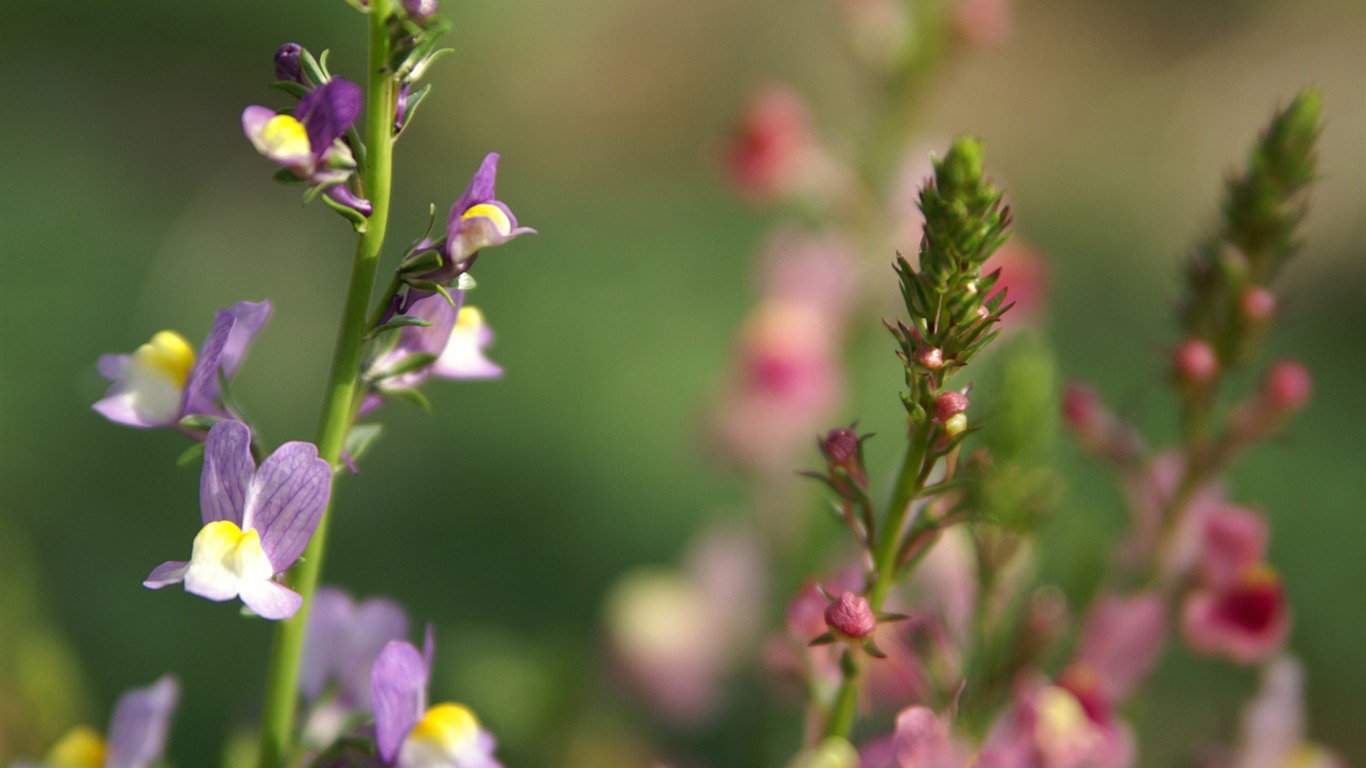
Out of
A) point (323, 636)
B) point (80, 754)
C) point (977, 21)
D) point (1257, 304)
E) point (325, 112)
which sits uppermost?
point (977, 21)

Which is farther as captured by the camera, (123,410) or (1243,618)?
(1243,618)

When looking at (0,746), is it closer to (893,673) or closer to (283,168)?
(893,673)

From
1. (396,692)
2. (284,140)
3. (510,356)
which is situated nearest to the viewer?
(284,140)

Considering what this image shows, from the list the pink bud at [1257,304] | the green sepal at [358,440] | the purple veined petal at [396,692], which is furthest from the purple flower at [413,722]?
the pink bud at [1257,304]

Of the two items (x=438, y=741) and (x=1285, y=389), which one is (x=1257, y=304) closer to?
(x=1285, y=389)

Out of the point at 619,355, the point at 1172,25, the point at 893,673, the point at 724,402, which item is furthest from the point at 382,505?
the point at 1172,25

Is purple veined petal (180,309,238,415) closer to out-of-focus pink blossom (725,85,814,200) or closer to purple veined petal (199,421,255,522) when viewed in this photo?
purple veined petal (199,421,255,522)

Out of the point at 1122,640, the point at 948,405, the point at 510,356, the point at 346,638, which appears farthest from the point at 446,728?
the point at 510,356
